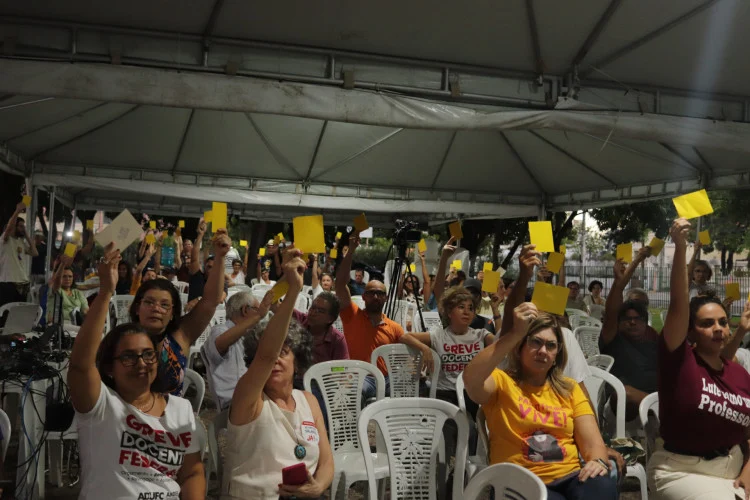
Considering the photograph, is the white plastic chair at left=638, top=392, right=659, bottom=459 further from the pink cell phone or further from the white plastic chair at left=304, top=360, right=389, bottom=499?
the pink cell phone

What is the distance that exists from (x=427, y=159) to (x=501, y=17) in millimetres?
5317

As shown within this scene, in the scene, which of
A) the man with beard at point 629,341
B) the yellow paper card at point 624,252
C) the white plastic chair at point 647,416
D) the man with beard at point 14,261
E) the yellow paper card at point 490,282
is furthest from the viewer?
the man with beard at point 14,261

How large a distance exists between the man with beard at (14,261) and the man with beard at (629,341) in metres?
6.52

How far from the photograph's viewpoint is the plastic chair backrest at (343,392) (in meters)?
4.25

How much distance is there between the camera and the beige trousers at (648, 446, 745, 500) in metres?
3.07

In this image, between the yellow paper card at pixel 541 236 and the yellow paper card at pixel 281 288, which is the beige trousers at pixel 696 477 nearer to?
the yellow paper card at pixel 541 236

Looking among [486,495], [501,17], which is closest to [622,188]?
[501,17]

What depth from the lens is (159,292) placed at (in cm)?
321

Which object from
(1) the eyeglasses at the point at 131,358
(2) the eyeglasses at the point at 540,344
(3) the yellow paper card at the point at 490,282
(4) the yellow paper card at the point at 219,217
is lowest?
(1) the eyeglasses at the point at 131,358

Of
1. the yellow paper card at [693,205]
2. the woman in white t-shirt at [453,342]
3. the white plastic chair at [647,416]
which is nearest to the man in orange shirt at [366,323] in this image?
the woman in white t-shirt at [453,342]

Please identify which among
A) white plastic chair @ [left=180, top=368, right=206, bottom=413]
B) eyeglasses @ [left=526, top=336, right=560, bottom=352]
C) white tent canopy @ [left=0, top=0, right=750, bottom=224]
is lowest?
white plastic chair @ [left=180, top=368, right=206, bottom=413]

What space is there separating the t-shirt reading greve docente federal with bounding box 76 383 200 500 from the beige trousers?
225 centimetres

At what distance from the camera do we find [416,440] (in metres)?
3.49

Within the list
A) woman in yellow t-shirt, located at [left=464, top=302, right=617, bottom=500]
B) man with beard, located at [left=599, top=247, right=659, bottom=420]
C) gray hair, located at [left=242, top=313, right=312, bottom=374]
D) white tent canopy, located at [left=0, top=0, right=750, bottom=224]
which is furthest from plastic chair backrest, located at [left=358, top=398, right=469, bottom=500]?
white tent canopy, located at [left=0, top=0, right=750, bottom=224]
